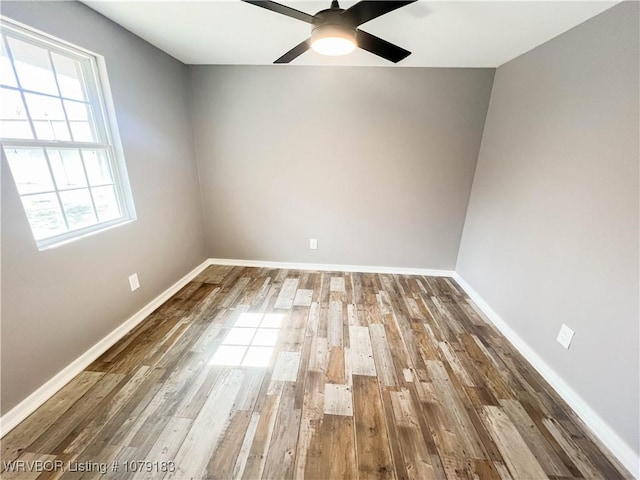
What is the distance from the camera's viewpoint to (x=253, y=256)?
3.42m

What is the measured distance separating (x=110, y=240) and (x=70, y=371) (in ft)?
2.95

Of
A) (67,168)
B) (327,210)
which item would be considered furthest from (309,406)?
(67,168)

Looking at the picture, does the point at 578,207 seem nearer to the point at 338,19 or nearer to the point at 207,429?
the point at 338,19

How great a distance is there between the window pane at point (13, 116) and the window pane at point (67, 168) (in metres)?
0.16

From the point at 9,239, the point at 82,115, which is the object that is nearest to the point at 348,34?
the point at 82,115

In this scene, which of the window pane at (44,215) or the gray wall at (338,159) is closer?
the window pane at (44,215)

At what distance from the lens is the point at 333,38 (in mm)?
1364

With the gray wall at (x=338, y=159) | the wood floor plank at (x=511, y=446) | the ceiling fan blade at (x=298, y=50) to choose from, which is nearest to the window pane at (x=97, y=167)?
the gray wall at (x=338, y=159)

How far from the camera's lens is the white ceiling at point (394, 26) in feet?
5.14

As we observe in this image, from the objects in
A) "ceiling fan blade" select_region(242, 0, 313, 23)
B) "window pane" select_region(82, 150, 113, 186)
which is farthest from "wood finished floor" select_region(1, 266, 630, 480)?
"ceiling fan blade" select_region(242, 0, 313, 23)

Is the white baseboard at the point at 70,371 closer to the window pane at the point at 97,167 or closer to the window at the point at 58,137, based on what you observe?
the window at the point at 58,137

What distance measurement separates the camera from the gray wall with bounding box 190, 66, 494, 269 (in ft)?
8.93

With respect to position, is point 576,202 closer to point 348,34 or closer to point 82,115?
point 348,34

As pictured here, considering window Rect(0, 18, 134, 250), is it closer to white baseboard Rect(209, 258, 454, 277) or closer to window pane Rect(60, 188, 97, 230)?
window pane Rect(60, 188, 97, 230)
